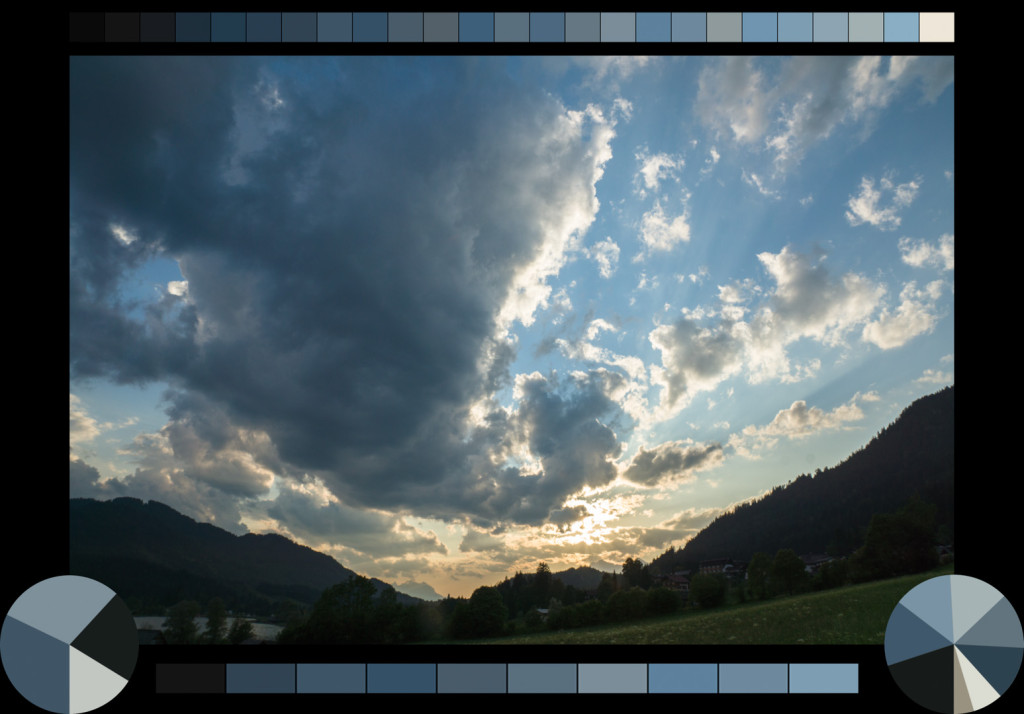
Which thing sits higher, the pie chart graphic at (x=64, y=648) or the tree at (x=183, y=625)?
the pie chart graphic at (x=64, y=648)

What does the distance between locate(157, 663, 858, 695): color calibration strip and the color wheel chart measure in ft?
0.11

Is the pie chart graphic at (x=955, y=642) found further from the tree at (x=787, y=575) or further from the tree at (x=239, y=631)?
the tree at (x=787, y=575)

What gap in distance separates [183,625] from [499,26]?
1742 inches

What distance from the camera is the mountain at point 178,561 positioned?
51.8 meters

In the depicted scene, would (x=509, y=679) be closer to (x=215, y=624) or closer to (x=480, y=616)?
(x=480, y=616)

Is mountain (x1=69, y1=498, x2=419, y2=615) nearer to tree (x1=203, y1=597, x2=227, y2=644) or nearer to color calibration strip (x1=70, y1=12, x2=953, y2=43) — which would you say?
tree (x1=203, y1=597, x2=227, y2=644)

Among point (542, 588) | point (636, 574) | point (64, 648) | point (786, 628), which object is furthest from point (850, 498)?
point (64, 648)

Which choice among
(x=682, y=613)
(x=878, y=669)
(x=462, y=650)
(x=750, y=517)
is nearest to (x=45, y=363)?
(x=462, y=650)

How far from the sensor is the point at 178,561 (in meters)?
57.8

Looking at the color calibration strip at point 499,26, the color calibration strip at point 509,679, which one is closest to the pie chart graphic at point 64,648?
the color calibration strip at point 509,679

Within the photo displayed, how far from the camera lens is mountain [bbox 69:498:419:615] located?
51750 millimetres

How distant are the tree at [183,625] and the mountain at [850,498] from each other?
56749 mm

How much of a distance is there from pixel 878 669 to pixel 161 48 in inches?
1051

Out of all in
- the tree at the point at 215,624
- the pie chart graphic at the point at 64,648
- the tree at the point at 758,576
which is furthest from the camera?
the tree at the point at 758,576
